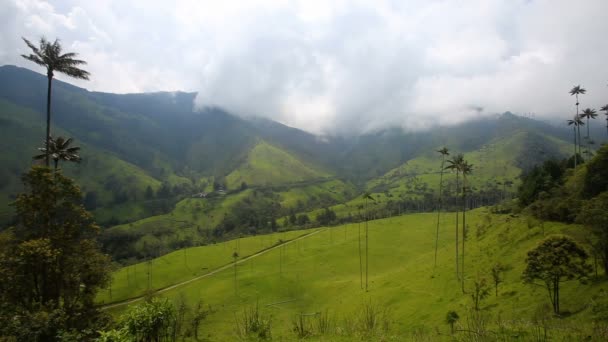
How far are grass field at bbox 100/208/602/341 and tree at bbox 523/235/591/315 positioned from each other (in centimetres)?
265

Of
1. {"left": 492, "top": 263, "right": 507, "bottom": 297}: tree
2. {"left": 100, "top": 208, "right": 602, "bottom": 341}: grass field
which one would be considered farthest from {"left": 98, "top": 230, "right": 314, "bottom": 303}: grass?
{"left": 492, "top": 263, "right": 507, "bottom": 297}: tree

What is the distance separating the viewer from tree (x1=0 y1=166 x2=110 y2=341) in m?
25.6

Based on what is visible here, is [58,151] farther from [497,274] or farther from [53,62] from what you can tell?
[497,274]

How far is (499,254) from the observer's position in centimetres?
5762

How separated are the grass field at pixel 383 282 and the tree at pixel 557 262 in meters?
2.65

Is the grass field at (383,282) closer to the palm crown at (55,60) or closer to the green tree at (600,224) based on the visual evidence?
the green tree at (600,224)

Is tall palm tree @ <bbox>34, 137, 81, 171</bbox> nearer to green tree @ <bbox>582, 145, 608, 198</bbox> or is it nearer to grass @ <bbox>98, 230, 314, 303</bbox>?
green tree @ <bbox>582, 145, 608, 198</bbox>

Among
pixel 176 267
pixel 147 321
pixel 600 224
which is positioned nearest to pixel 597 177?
pixel 600 224

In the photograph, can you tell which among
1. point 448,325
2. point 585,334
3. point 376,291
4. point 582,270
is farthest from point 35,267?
point 376,291

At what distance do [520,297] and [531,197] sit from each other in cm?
5541

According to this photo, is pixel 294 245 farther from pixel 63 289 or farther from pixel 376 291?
pixel 63 289

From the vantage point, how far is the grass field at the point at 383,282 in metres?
37.6

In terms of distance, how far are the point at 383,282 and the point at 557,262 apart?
156 ft

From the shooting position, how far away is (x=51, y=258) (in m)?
27.0
